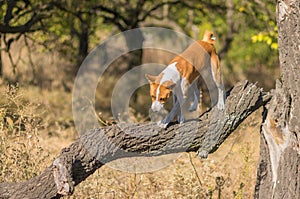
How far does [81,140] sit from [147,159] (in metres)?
3.13

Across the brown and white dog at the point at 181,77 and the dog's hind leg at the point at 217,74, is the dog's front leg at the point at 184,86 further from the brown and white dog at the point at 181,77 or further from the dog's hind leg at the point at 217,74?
the dog's hind leg at the point at 217,74

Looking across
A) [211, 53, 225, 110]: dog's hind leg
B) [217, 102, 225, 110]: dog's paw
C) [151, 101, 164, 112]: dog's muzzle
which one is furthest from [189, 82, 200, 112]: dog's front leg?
[151, 101, 164, 112]: dog's muzzle

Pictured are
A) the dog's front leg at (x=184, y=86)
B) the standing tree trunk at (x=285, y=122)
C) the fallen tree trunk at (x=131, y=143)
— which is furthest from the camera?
the dog's front leg at (x=184, y=86)

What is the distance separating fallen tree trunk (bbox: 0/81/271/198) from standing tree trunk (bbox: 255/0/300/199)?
32cm

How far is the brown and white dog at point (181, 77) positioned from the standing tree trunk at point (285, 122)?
0.65m

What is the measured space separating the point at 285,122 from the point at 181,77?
1244 mm

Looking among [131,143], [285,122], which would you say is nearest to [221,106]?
[285,122]

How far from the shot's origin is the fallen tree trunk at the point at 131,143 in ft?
17.8

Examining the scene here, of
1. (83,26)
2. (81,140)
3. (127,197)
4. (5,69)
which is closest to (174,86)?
(81,140)

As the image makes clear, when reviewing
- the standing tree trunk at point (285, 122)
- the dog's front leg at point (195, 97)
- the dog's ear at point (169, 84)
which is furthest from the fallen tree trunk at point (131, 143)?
the dog's front leg at point (195, 97)

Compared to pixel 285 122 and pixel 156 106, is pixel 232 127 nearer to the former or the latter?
pixel 285 122

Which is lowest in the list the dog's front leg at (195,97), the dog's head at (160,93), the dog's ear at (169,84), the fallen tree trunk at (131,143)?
the fallen tree trunk at (131,143)

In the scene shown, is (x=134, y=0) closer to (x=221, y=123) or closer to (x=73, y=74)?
(x=73, y=74)

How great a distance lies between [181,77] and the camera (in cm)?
595
